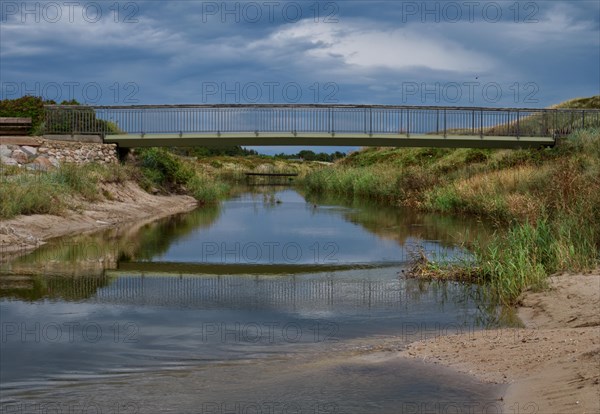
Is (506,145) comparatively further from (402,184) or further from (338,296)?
(338,296)

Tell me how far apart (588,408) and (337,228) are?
67.6 feet

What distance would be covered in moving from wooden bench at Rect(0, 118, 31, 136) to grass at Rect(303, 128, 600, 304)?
20657 millimetres

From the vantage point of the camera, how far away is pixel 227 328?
392 inches

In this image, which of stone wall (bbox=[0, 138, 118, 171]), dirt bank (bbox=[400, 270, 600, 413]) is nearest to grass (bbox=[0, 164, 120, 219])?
stone wall (bbox=[0, 138, 118, 171])

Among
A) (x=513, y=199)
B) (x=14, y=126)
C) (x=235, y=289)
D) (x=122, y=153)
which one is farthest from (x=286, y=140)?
(x=235, y=289)

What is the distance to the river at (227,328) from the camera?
6.86 meters

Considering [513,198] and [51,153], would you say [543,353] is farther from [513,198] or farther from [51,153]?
[51,153]

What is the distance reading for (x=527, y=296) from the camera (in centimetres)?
1130

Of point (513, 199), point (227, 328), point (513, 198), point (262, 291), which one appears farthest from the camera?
point (513, 198)

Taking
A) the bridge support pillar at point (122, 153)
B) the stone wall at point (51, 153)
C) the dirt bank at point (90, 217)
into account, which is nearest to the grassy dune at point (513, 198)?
the dirt bank at point (90, 217)

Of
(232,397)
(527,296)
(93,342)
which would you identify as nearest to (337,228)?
(527,296)

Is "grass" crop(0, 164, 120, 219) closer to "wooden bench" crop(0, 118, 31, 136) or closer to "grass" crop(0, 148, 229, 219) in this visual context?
"grass" crop(0, 148, 229, 219)

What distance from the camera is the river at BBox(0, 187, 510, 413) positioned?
6.86 meters

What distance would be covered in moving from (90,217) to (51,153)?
1138 cm
